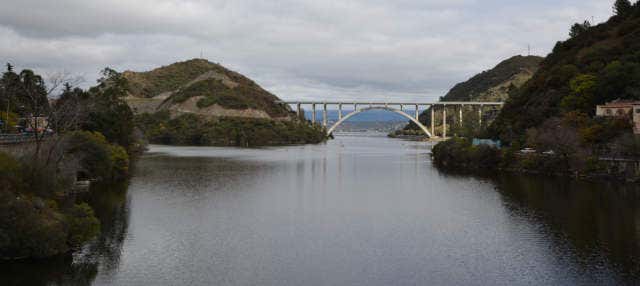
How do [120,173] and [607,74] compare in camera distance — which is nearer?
[120,173]

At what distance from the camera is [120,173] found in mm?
34062

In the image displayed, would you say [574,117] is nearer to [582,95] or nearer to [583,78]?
[582,95]

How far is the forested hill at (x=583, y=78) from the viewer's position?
41969 mm

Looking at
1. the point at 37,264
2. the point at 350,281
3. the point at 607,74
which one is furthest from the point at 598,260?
the point at 607,74

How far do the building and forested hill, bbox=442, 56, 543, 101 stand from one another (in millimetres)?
70938

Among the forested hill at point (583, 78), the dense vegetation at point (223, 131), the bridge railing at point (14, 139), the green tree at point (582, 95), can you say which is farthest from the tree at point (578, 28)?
the bridge railing at point (14, 139)

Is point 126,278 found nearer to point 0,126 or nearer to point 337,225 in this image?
point 337,225

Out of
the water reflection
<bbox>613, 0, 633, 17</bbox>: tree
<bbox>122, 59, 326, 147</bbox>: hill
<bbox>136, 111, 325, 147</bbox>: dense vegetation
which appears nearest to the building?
the water reflection

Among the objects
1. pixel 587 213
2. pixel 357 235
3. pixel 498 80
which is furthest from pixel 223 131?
pixel 357 235

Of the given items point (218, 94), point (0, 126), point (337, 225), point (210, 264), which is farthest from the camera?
point (218, 94)

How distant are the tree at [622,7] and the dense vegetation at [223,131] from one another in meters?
48.6

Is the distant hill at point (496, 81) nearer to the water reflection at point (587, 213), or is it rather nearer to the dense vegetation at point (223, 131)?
the dense vegetation at point (223, 131)

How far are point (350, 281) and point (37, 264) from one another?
24.8 ft

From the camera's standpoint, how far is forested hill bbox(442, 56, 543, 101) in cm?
11575
